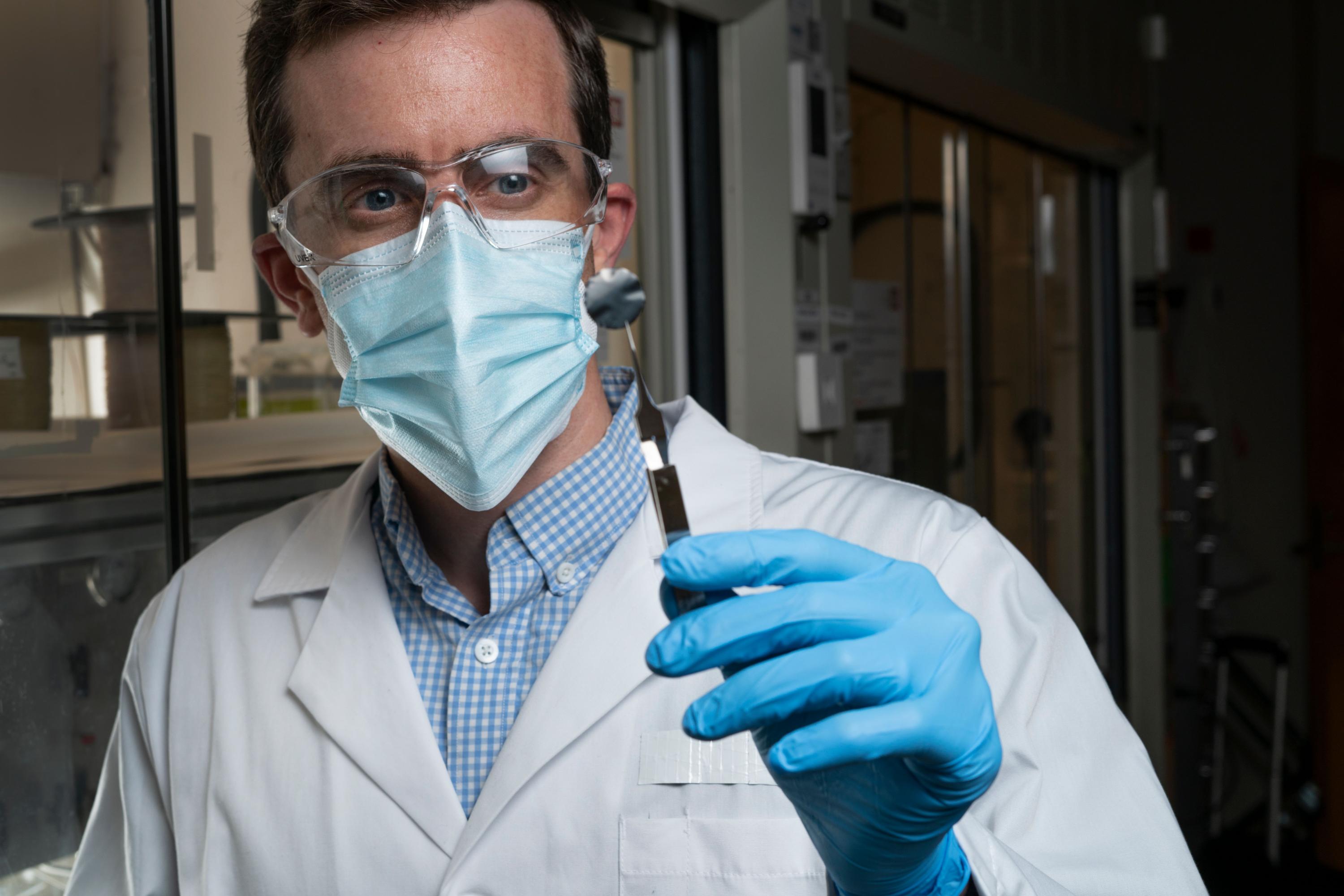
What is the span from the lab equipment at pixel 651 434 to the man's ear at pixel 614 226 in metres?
0.06

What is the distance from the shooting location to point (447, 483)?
1.06 metres

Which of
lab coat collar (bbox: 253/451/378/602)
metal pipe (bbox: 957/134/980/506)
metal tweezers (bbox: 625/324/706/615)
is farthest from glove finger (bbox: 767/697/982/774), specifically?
metal pipe (bbox: 957/134/980/506)

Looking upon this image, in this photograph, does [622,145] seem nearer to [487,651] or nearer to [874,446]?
[874,446]

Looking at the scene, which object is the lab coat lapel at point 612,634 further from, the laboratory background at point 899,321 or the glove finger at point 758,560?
the laboratory background at point 899,321

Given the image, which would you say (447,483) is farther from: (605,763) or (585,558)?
(605,763)

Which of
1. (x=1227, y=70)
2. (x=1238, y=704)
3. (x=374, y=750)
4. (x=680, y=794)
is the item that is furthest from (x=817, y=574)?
(x=1227, y=70)

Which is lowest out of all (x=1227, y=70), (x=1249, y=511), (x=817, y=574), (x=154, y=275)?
(x=1249, y=511)

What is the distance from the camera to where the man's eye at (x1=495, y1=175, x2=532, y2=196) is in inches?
41.6

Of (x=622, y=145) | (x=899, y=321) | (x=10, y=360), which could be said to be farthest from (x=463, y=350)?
(x=899, y=321)

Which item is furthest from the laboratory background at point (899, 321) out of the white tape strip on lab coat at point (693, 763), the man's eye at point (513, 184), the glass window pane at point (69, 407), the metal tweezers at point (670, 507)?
the metal tweezers at point (670, 507)

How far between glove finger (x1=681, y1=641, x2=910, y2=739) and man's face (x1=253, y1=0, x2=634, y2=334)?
2.03 feet

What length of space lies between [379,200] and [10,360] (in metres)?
0.62

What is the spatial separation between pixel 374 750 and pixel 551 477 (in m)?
0.33

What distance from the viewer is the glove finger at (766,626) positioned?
679mm
